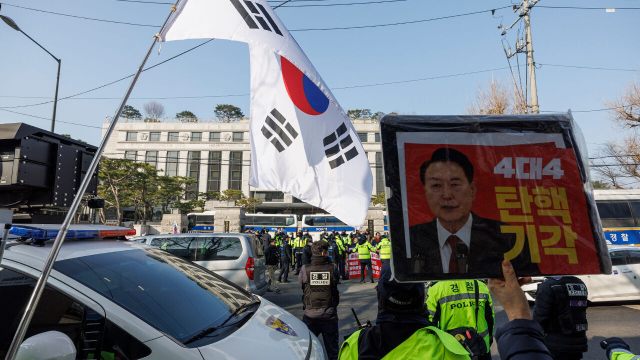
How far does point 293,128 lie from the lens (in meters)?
3.44

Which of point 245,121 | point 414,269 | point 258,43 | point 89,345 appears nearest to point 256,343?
point 89,345

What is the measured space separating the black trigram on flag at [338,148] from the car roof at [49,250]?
193cm

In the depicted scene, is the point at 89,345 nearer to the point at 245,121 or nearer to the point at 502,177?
the point at 502,177

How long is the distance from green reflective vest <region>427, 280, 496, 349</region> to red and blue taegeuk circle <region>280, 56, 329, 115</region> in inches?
80.4

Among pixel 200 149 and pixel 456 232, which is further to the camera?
pixel 200 149

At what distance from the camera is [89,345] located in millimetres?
2066

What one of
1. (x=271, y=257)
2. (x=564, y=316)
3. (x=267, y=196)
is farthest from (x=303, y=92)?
(x=267, y=196)

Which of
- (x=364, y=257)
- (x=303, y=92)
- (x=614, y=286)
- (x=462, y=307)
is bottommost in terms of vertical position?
(x=614, y=286)

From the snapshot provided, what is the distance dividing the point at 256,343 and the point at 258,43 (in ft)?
8.02

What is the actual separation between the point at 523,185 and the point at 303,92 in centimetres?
244

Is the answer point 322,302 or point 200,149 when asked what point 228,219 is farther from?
point 200,149

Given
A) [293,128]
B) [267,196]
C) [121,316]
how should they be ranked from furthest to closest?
1. [267,196]
2. [293,128]
3. [121,316]

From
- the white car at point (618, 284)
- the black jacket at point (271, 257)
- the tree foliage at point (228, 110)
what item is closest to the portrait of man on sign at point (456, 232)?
the white car at point (618, 284)

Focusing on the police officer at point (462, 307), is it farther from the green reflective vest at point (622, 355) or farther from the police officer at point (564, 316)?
the green reflective vest at point (622, 355)
